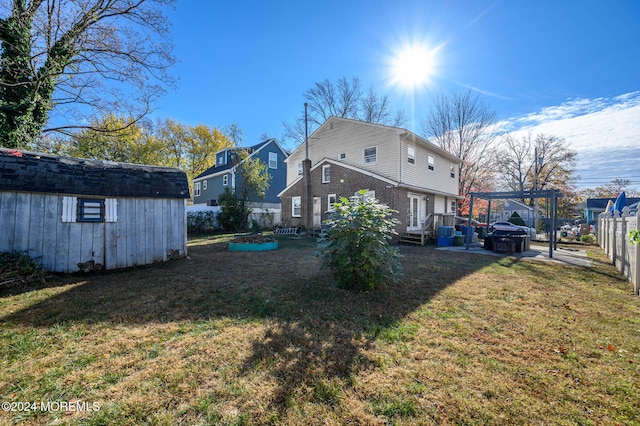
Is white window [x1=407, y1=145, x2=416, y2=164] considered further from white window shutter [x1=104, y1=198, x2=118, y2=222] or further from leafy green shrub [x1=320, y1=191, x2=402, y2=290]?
white window shutter [x1=104, y1=198, x2=118, y2=222]

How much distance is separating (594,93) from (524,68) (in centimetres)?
897

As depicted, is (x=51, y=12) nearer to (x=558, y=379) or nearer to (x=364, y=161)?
(x=364, y=161)

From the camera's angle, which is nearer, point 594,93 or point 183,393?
point 183,393

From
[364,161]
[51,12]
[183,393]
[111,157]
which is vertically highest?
[51,12]

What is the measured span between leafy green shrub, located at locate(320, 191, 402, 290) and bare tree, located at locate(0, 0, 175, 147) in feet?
35.5

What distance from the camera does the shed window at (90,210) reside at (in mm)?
6621

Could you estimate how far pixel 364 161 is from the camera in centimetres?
1566

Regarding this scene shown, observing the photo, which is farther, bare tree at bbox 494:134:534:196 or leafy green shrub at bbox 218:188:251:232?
bare tree at bbox 494:134:534:196

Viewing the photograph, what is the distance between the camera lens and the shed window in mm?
6621

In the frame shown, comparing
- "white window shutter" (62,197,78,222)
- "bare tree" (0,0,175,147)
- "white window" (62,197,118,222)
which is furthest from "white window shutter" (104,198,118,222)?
"bare tree" (0,0,175,147)

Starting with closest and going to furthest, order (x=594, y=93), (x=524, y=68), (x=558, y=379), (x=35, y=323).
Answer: (x=558, y=379), (x=35, y=323), (x=524, y=68), (x=594, y=93)

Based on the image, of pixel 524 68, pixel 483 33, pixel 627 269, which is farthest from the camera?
pixel 524 68

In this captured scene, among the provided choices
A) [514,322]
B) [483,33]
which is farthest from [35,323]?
[483,33]

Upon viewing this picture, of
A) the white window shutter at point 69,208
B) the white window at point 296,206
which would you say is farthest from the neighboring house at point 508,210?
the white window shutter at point 69,208
